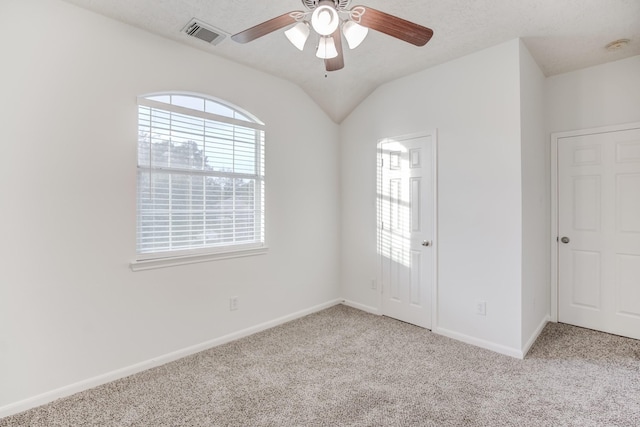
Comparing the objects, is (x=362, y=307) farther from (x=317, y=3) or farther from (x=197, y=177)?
(x=317, y=3)

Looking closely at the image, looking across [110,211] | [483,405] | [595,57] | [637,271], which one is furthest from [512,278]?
[110,211]

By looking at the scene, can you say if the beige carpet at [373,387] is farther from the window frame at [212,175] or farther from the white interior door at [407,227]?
the window frame at [212,175]

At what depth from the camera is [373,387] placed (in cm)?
225

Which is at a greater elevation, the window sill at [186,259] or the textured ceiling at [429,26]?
the textured ceiling at [429,26]

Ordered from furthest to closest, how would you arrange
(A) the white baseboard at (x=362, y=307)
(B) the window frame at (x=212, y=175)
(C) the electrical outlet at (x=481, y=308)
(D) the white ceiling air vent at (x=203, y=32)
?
(A) the white baseboard at (x=362, y=307), (C) the electrical outlet at (x=481, y=308), (B) the window frame at (x=212, y=175), (D) the white ceiling air vent at (x=203, y=32)

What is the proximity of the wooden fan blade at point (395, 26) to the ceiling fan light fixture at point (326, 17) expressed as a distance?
16cm

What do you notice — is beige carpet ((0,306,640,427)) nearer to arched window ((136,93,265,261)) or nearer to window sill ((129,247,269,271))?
window sill ((129,247,269,271))

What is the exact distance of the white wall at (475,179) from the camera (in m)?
2.71

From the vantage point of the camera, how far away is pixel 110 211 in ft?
7.71

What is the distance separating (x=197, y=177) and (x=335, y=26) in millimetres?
1780

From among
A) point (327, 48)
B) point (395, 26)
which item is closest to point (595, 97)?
point (395, 26)

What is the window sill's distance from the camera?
2.50 meters

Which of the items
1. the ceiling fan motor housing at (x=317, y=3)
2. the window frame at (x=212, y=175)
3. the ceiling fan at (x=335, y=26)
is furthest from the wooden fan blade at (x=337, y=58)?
the window frame at (x=212, y=175)

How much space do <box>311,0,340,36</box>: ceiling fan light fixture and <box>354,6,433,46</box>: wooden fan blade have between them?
0.51 ft
